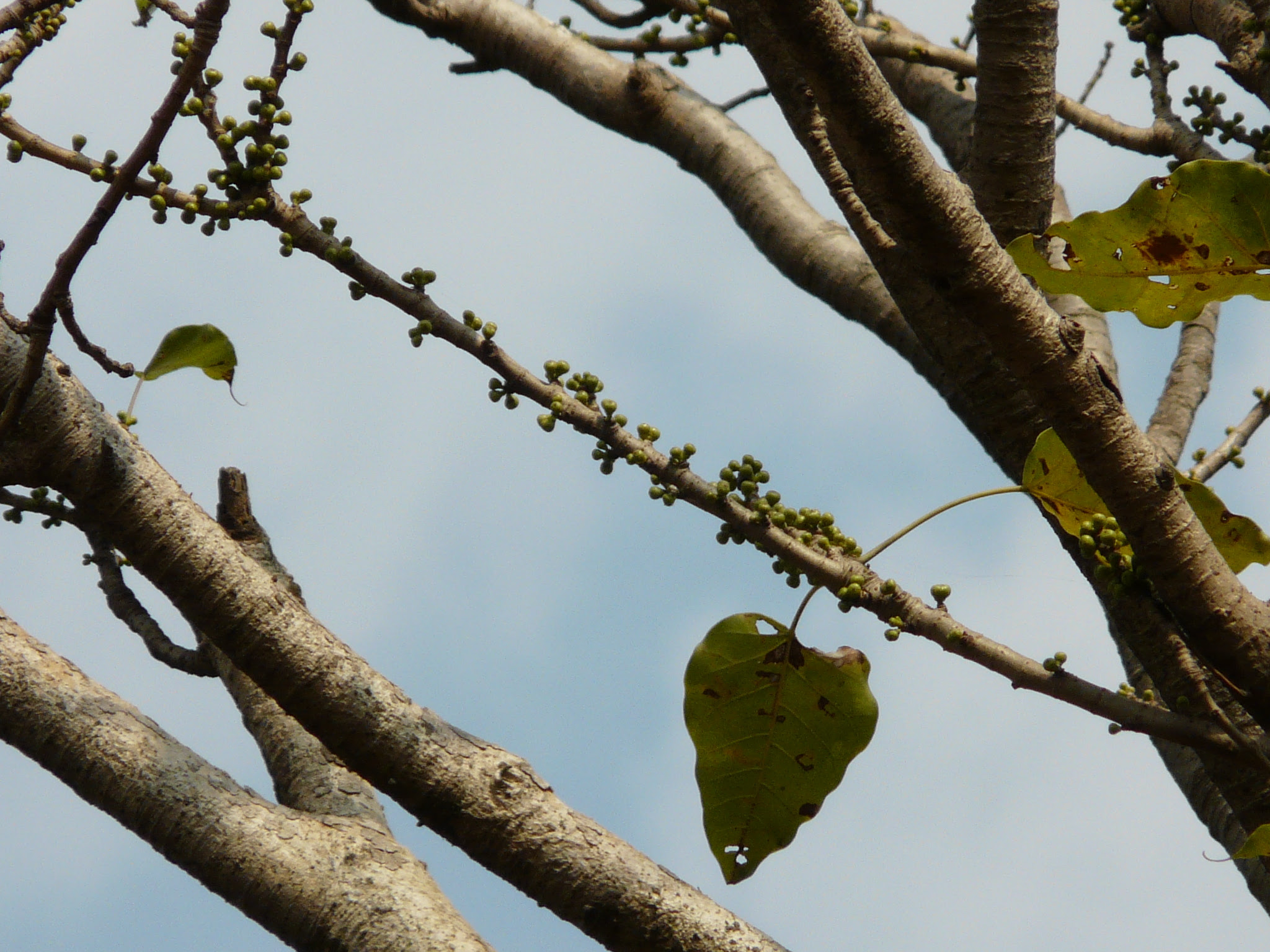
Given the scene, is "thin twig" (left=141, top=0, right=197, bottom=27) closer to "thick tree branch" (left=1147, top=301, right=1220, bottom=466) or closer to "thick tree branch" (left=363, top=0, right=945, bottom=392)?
"thick tree branch" (left=363, top=0, right=945, bottom=392)

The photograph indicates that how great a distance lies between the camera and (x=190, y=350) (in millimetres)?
2174

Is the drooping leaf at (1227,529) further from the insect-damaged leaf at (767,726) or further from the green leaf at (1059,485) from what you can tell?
the insect-damaged leaf at (767,726)

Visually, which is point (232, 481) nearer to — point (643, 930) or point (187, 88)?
point (187, 88)

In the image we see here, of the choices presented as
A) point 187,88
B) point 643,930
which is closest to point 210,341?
point 187,88

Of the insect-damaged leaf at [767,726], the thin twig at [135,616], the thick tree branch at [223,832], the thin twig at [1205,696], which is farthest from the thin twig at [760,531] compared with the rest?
the thin twig at [135,616]

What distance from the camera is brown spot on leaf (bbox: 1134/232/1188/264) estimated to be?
1536 mm

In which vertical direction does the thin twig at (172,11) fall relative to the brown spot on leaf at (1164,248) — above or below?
below

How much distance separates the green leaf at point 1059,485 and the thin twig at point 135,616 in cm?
203

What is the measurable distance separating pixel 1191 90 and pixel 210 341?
10.3 feet

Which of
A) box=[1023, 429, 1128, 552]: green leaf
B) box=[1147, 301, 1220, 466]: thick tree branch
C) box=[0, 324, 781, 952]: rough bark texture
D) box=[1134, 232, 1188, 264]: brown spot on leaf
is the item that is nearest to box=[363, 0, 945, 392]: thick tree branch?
box=[1147, 301, 1220, 466]: thick tree branch

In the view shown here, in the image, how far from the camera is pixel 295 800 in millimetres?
2170

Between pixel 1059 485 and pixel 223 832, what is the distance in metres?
1.59

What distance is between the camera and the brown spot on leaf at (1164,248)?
154 cm

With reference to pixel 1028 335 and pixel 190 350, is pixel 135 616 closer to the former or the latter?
pixel 190 350
